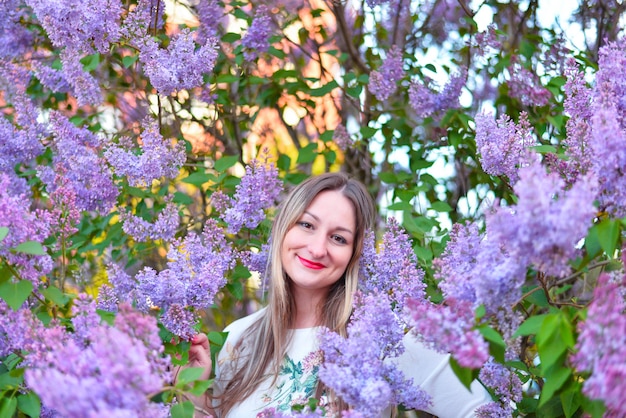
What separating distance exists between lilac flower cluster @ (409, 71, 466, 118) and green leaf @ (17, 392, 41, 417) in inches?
68.6

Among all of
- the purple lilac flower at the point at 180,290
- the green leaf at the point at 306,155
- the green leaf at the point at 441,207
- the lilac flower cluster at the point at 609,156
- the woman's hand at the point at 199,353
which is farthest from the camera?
the green leaf at the point at 306,155

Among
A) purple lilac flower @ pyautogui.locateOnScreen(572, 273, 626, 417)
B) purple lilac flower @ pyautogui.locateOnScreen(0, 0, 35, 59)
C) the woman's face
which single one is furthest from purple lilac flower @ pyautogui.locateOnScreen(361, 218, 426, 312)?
purple lilac flower @ pyautogui.locateOnScreen(0, 0, 35, 59)

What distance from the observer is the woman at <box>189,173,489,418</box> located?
2.36m

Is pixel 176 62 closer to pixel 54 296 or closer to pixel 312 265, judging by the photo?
pixel 312 265

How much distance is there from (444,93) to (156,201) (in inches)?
46.6

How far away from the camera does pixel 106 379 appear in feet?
4.42

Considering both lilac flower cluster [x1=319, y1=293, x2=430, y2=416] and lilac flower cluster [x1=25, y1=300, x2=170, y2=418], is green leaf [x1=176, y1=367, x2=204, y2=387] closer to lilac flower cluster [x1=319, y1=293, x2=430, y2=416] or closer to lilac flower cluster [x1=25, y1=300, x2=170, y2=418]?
lilac flower cluster [x1=25, y1=300, x2=170, y2=418]

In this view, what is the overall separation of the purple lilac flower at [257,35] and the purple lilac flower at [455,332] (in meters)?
1.77

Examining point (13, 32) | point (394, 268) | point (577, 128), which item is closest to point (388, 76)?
point (394, 268)

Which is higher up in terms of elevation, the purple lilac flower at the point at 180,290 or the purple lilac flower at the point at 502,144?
the purple lilac flower at the point at 502,144

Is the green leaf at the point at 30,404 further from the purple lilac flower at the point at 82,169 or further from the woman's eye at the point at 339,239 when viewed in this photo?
the woman's eye at the point at 339,239

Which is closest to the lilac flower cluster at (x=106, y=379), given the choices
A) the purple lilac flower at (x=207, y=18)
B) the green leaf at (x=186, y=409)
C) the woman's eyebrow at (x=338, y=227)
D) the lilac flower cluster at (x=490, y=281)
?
the green leaf at (x=186, y=409)

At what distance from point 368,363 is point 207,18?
175 centimetres

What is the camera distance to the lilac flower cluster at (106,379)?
132 cm
